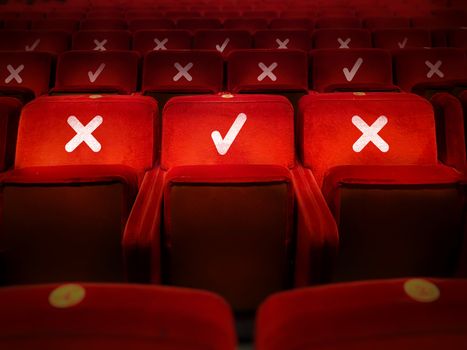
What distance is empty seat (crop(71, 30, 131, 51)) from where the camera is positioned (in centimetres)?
72

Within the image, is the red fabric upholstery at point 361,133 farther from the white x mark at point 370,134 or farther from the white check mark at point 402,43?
the white check mark at point 402,43

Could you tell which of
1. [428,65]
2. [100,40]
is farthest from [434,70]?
[100,40]

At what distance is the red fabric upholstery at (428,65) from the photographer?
0.58 metres

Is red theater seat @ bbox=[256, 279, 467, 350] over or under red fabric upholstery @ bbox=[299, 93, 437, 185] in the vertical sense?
under

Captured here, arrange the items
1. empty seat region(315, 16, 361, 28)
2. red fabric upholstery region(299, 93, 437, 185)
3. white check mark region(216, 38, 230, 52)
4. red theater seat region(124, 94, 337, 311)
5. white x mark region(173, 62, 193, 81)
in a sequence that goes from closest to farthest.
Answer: red theater seat region(124, 94, 337, 311)
red fabric upholstery region(299, 93, 437, 185)
white x mark region(173, 62, 193, 81)
white check mark region(216, 38, 230, 52)
empty seat region(315, 16, 361, 28)

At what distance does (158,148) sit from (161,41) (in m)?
0.41

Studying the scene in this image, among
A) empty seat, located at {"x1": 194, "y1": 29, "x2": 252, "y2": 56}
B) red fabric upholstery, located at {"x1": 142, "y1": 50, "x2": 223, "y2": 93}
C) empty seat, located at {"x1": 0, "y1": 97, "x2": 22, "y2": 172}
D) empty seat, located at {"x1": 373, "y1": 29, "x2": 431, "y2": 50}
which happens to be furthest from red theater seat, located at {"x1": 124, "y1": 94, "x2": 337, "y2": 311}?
empty seat, located at {"x1": 373, "y1": 29, "x2": 431, "y2": 50}

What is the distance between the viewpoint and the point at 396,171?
276 millimetres

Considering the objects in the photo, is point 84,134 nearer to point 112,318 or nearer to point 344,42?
point 112,318

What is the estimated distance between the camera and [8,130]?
35 cm

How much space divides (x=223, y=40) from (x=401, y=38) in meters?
0.35

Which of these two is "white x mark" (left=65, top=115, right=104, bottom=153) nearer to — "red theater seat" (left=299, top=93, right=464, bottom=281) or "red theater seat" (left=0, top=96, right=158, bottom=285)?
"red theater seat" (left=0, top=96, right=158, bottom=285)

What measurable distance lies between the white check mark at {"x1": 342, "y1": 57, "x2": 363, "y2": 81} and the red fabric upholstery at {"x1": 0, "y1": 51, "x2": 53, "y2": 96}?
1.40ft

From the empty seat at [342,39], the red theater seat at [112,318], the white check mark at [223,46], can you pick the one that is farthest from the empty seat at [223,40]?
the red theater seat at [112,318]
